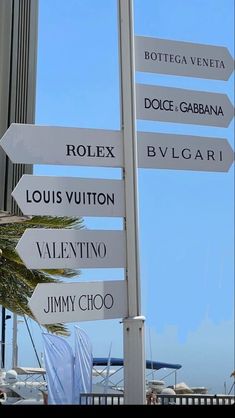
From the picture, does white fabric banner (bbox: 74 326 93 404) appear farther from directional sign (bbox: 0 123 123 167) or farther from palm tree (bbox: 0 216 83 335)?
directional sign (bbox: 0 123 123 167)

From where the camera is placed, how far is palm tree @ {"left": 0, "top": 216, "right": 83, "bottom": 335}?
396 inches

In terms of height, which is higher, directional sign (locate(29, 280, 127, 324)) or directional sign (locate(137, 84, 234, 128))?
directional sign (locate(137, 84, 234, 128))

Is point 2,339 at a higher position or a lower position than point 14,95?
lower

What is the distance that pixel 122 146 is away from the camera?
3.82 metres

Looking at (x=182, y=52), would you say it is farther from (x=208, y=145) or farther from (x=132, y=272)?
(x=132, y=272)

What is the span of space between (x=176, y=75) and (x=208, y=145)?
1.76 ft

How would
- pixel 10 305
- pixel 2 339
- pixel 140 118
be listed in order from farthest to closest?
pixel 2 339, pixel 10 305, pixel 140 118

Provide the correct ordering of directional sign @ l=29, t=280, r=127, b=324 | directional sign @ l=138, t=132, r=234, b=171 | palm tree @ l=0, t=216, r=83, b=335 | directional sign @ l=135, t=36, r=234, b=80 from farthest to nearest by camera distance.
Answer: palm tree @ l=0, t=216, r=83, b=335, directional sign @ l=135, t=36, r=234, b=80, directional sign @ l=138, t=132, r=234, b=171, directional sign @ l=29, t=280, r=127, b=324

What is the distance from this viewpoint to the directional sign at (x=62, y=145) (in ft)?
11.7

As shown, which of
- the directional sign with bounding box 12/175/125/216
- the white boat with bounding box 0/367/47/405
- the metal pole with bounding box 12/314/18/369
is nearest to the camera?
the directional sign with bounding box 12/175/125/216

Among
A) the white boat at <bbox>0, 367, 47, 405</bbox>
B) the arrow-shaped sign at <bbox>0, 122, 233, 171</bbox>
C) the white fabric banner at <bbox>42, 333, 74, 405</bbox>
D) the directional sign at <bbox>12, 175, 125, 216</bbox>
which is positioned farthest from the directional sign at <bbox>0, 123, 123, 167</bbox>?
the white boat at <bbox>0, 367, 47, 405</bbox>

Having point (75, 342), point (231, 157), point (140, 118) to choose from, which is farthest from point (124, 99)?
point (75, 342)

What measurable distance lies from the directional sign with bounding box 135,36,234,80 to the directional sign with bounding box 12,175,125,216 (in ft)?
2.86

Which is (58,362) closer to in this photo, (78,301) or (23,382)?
(78,301)
